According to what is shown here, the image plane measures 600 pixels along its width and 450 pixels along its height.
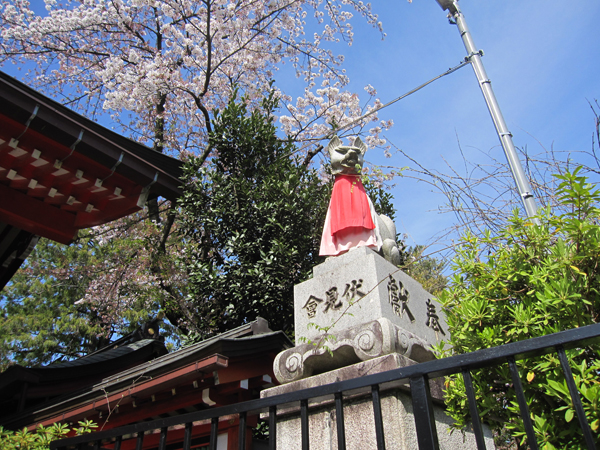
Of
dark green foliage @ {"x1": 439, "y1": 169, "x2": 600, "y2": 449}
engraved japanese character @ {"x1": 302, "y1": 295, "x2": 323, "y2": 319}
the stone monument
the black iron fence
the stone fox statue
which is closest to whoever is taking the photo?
the black iron fence

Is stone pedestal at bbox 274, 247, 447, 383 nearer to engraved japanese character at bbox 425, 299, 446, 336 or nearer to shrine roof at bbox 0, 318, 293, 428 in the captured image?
engraved japanese character at bbox 425, 299, 446, 336

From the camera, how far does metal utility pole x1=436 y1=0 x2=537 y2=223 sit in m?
3.46

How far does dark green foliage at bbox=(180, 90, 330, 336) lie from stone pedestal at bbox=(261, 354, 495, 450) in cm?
399

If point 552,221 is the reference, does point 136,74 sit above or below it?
above

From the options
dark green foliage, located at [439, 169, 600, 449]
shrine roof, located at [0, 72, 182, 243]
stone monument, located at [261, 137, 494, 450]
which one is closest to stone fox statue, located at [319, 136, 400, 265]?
stone monument, located at [261, 137, 494, 450]

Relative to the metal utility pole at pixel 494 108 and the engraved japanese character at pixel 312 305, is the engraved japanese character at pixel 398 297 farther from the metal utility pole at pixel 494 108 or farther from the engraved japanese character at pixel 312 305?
the metal utility pole at pixel 494 108

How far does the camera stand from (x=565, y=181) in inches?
71.4

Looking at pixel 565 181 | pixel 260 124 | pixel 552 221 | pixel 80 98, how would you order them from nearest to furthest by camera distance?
1. pixel 565 181
2. pixel 552 221
3. pixel 260 124
4. pixel 80 98

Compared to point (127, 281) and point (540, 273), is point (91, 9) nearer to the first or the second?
point (127, 281)

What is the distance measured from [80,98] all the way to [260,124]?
18.5ft

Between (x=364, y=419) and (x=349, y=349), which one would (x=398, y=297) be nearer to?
(x=349, y=349)

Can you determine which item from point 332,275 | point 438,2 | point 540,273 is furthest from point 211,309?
point 540,273

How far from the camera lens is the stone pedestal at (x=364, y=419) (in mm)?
2910

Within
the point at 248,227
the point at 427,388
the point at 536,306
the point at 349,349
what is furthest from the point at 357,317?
the point at 248,227
